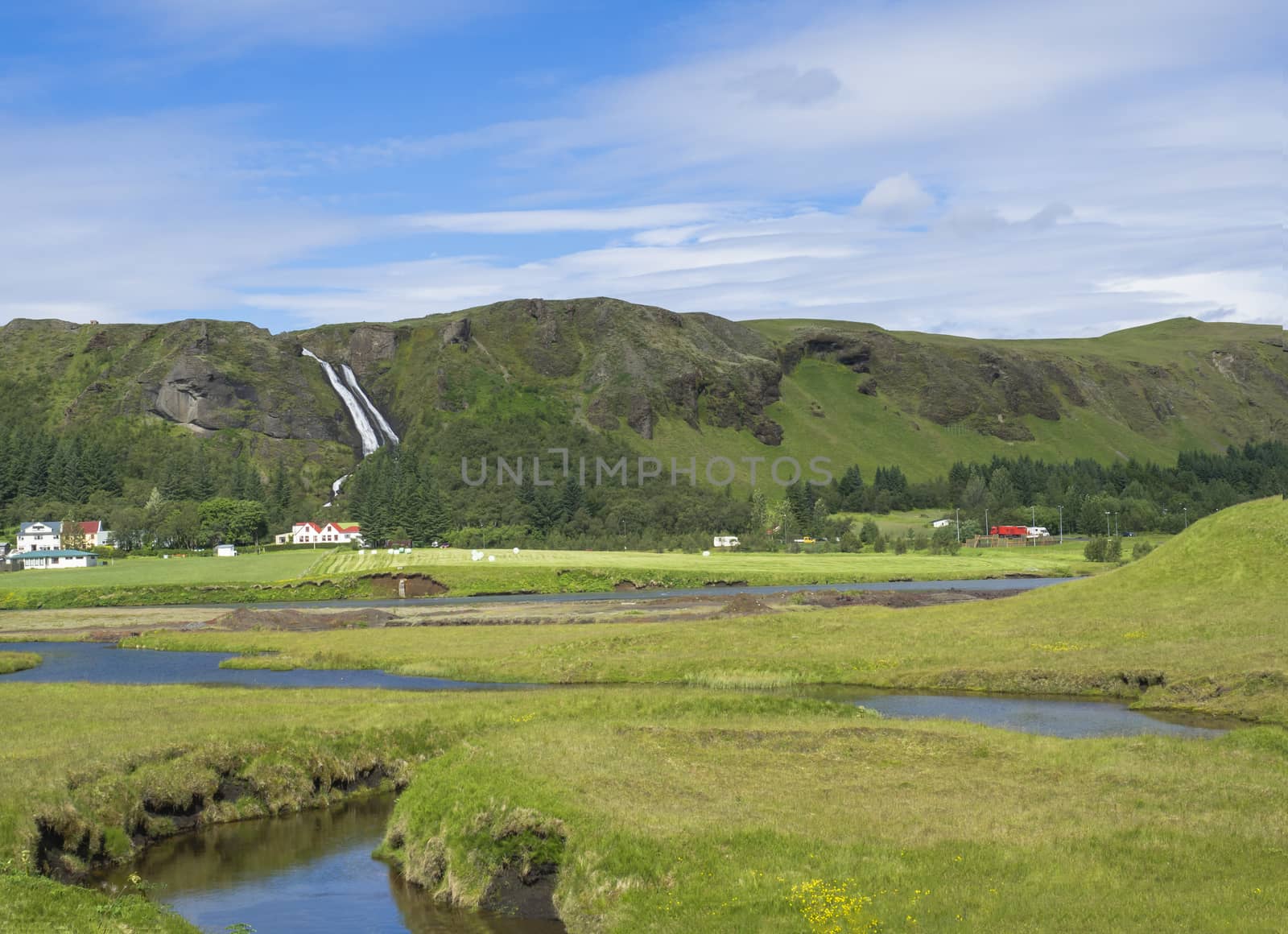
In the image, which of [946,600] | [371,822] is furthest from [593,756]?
[946,600]

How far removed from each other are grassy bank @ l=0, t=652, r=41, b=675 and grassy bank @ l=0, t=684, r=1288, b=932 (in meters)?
26.7

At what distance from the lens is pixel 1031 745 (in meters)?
33.8

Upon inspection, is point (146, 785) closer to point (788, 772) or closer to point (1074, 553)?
point (788, 772)

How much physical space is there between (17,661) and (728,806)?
59504 mm

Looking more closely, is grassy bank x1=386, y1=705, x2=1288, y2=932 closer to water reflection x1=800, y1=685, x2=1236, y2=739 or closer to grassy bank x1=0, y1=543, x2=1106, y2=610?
water reflection x1=800, y1=685, x2=1236, y2=739

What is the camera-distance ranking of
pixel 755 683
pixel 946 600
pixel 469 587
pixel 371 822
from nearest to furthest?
1. pixel 371 822
2. pixel 755 683
3. pixel 946 600
4. pixel 469 587

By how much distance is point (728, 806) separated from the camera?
2575cm

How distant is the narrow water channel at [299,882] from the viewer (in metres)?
25.1

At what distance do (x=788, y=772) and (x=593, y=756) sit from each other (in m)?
5.18

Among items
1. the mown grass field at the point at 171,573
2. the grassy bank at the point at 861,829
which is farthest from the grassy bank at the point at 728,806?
the mown grass field at the point at 171,573

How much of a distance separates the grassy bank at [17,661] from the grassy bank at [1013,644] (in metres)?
9.92

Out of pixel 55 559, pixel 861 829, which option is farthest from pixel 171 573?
pixel 861 829

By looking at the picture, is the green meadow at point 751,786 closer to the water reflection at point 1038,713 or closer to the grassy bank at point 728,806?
the grassy bank at point 728,806

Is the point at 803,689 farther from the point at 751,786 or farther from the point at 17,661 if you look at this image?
the point at 17,661
